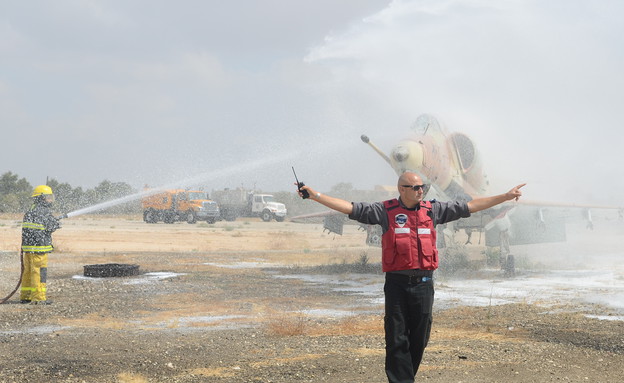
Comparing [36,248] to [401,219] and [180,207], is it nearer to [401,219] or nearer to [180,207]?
[401,219]

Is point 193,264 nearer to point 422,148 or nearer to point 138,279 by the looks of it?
point 138,279

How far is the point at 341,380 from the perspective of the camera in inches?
256

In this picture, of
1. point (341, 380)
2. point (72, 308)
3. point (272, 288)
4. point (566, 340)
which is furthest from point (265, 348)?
point (272, 288)

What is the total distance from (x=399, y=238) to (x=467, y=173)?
44.5 ft

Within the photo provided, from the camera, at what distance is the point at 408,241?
5.55 m

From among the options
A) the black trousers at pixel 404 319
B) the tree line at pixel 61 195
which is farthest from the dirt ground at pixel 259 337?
the tree line at pixel 61 195

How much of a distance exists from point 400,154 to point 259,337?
327 inches

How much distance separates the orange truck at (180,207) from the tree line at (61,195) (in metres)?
9.67

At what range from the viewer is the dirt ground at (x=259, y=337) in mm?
6793

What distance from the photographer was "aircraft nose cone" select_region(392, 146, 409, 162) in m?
15.9

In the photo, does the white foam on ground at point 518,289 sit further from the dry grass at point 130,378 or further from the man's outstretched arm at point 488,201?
the man's outstretched arm at point 488,201

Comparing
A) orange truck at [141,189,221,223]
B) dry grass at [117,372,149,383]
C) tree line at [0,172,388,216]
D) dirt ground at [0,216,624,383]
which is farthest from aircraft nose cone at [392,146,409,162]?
tree line at [0,172,388,216]

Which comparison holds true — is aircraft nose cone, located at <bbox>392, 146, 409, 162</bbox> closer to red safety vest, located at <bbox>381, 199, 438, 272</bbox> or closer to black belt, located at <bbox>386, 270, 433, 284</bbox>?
red safety vest, located at <bbox>381, 199, 438, 272</bbox>

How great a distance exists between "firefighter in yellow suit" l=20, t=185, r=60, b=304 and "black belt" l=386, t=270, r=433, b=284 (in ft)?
26.7
